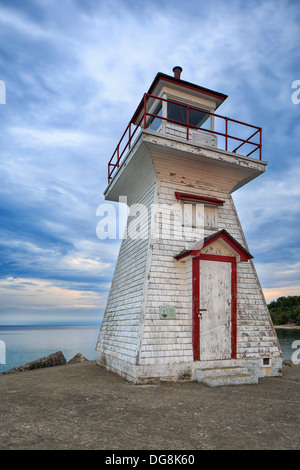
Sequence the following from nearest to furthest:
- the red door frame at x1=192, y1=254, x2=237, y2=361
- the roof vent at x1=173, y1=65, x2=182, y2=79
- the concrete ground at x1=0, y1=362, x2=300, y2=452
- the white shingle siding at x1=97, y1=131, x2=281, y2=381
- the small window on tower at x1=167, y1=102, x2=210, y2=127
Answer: the concrete ground at x1=0, y1=362, x2=300, y2=452, the white shingle siding at x1=97, y1=131, x2=281, y2=381, the red door frame at x1=192, y1=254, x2=237, y2=361, the small window on tower at x1=167, y1=102, x2=210, y2=127, the roof vent at x1=173, y1=65, x2=182, y2=79

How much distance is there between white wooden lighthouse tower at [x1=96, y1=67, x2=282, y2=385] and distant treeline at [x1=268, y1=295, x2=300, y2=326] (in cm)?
5398

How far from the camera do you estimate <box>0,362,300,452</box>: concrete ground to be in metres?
3.92

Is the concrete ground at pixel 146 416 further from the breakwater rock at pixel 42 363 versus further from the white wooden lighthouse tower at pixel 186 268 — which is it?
the breakwater rock at pixel 42 363

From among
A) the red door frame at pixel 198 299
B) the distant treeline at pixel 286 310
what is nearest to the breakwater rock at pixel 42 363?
the red door frame at pixel 198 299

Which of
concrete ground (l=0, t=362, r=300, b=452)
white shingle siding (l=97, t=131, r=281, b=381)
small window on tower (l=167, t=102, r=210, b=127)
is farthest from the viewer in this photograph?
small window on tower (l=167, t=102, r=210, b=127)

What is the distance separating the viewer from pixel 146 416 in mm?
4965

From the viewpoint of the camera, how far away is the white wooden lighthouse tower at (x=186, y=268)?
7.93 metres

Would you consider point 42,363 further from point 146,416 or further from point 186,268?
point 146,416

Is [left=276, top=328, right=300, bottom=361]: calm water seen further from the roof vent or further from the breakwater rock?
the roof vent

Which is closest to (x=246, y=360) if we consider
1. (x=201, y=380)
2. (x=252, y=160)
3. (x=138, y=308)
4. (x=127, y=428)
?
(x=201, y=380)

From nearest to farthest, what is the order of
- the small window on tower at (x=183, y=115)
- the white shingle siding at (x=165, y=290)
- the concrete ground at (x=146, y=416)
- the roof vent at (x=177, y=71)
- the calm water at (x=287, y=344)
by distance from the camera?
the concrete ground at (x=146, y=416)
the white shingle siding at (x=165, y=290)
the small window on tower at (x=183, y=115)
the roof vent at (x=177, y=71)
the calm water at (x=287, y=344)

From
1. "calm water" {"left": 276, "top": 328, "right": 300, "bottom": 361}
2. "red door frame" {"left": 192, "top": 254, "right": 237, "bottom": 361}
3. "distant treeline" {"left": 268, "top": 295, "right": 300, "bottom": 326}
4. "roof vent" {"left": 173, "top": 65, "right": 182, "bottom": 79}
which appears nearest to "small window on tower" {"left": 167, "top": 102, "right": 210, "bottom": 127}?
"roof vent" {"left": 173, "top": 65, "right": 182, "bottom": 79}

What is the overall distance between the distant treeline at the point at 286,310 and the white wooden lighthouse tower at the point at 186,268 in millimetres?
53985

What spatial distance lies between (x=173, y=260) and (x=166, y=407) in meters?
3.96
